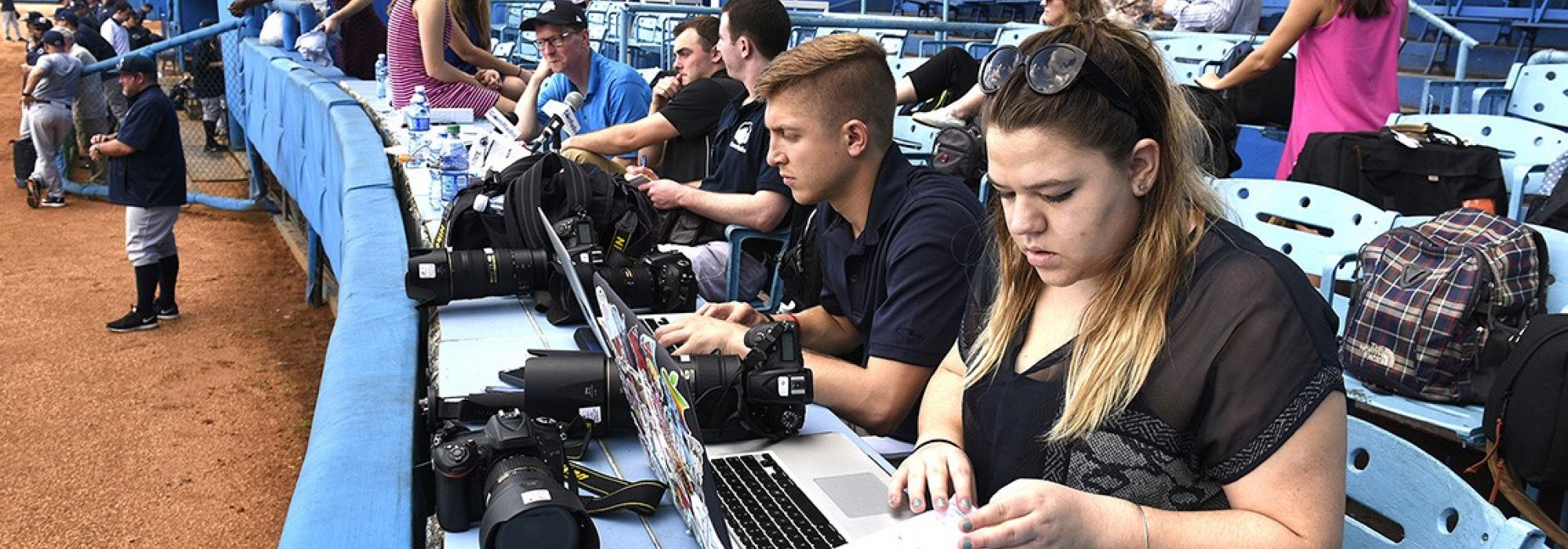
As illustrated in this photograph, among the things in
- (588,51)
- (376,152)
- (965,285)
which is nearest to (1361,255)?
(965,285)

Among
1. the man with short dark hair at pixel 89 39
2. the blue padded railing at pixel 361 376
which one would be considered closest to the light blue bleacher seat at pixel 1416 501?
the blue padded railing at pixel 361 376

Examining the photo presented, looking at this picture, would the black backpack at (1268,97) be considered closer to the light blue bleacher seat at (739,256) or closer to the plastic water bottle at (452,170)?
the light blue bleacher seat at (739,256)

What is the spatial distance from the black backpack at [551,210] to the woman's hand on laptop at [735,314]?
50cm

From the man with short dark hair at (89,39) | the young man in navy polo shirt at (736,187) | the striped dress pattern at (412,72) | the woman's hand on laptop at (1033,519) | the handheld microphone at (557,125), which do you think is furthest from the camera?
the man with short dark hair at (89,39)

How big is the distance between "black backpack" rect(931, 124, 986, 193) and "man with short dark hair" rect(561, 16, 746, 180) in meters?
0.70

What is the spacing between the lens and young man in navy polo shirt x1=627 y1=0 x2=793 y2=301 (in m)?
3.65

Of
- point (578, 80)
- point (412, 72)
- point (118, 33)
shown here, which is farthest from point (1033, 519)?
point (118, 33)

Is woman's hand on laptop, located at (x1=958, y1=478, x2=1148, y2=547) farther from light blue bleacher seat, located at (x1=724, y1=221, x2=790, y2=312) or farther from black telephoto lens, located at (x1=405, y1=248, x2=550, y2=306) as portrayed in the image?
light blue bleacher seat, located at (x1=724, y1=221, x2=790, y2=312)

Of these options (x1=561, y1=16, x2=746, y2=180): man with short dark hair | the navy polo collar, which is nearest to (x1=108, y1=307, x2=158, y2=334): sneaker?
(x1=561, y1=16, x2=746, y2=180): man with short dark hair

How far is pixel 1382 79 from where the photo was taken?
14.7ft

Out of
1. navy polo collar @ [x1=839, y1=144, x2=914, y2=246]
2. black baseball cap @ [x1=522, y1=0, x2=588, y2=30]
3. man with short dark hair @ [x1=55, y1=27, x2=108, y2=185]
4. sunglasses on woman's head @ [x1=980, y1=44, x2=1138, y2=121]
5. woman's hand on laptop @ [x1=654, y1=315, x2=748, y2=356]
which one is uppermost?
sunglasses on woman's head @ [x1=980, y1=44, x2=1138, y2=121]

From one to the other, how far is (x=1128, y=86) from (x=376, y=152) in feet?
12.4

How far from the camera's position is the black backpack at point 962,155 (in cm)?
391

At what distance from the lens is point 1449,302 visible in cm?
292
